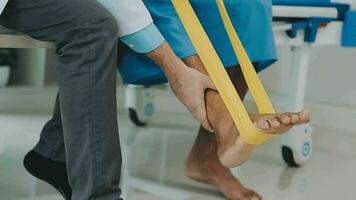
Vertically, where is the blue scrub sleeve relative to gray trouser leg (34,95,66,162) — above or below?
above

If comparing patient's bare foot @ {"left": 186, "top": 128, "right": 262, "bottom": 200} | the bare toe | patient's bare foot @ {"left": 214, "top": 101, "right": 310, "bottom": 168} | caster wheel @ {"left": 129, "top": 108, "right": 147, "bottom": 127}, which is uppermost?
the bare toe

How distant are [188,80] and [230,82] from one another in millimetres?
110

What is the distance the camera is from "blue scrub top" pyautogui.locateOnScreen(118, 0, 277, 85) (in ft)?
3.66

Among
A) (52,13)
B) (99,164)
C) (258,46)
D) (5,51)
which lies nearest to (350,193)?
(258,46)

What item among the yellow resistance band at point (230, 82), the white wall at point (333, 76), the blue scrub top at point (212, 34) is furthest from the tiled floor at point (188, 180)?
the yellow resistance band at point (230, 82)

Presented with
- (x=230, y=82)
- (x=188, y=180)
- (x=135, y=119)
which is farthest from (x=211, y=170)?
(x=135, y=119)

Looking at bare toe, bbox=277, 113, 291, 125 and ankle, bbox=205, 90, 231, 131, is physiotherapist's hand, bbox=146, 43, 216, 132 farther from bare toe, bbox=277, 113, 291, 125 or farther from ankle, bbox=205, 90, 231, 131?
bare toe, bbox=277, 113, 291, 125

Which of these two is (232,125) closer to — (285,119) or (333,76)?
(285,119)

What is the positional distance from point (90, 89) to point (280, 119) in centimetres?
28

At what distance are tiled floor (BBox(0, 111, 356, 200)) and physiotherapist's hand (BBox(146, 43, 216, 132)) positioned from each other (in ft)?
0.95

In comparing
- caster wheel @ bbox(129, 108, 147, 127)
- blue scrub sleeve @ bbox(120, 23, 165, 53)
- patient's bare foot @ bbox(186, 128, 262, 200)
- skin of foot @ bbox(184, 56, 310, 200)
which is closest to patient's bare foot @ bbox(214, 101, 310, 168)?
skin of foot @ bbox(184, 56, 310, 200)

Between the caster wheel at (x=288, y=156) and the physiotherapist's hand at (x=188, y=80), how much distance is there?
0.63 metres

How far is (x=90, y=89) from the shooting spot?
88cm

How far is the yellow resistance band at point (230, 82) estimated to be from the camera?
2.96ft
